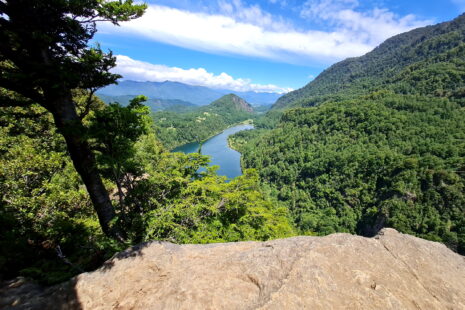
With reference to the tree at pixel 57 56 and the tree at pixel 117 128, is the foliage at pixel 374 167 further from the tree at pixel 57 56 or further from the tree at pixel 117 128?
the tree at pixel 57 56

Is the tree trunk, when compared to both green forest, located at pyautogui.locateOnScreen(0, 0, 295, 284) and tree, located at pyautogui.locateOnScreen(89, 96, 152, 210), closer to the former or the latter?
green forest, located at pyautogui.locateOnScreen(0, 0, 295, 284)

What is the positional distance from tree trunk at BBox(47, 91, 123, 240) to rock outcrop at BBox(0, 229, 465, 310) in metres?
1.87

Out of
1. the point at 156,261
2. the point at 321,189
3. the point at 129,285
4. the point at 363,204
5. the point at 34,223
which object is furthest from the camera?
the point at 321,189

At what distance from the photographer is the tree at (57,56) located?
4.66 m

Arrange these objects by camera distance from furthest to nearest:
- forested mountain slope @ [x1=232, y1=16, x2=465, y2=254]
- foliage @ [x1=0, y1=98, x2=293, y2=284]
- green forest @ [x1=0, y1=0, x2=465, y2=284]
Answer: forested mountain slope @ [x1=232, y1=16, x2=465, y2=254] < foliage @ [x1=0, y1=98, x2=293, y2=284] < green forest @ [x1=0, y1=0, x2=465, y2=284]

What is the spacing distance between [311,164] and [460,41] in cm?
20918

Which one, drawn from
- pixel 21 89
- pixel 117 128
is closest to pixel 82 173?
pixel 117 128

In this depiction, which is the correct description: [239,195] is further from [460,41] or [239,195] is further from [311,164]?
[460,41]

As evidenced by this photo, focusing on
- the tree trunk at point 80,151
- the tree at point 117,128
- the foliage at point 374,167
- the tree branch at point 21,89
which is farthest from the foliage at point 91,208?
the foliage at point 374,167

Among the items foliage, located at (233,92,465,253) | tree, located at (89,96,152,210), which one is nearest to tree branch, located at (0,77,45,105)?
tree, located at (89,96,152,210)

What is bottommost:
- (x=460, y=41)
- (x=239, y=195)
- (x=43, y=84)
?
(x=239, y=195)

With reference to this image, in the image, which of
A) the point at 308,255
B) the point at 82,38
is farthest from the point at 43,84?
the point at 308,255

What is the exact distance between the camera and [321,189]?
7894cm

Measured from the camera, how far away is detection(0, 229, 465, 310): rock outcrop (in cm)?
435
